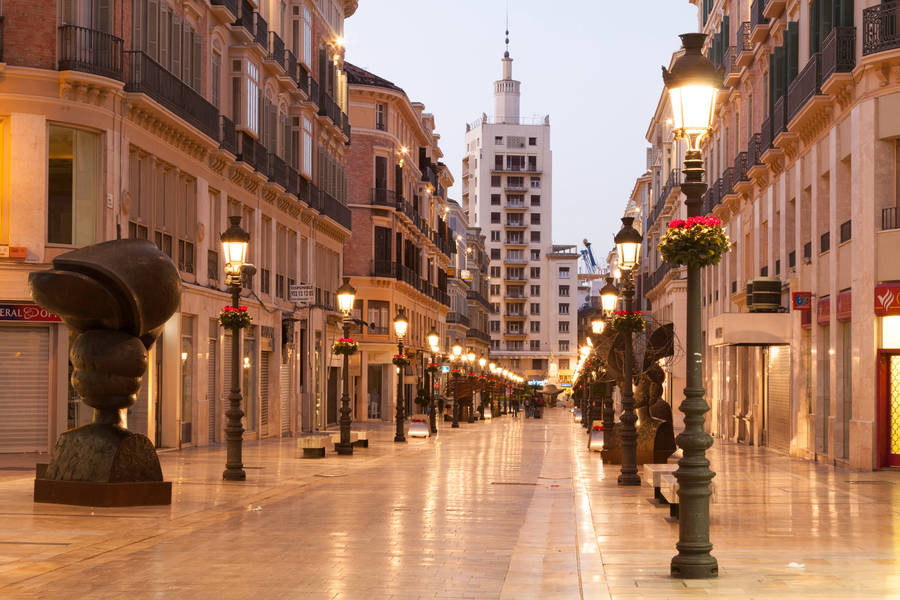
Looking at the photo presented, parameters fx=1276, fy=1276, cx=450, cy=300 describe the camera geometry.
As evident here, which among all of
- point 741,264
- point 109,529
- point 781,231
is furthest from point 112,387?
point 741,264

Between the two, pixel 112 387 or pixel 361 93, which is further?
pixel 361 93

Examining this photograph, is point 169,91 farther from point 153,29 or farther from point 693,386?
point 693,386

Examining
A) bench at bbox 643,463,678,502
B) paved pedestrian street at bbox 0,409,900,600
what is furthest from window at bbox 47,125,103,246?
bench at bbox 643,463,678,502

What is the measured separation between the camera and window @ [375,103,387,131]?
71.6 metres

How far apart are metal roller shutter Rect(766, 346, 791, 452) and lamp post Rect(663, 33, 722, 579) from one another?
23.7 m

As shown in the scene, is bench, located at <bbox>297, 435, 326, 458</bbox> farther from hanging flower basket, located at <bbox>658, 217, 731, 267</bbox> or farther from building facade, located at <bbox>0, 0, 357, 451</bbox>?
hanging flower basket, located at <bbox>658, 217, 731, 267</bbox>

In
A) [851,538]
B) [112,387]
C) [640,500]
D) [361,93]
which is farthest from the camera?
[361,93]

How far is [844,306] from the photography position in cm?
2848

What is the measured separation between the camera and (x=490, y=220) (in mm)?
167500

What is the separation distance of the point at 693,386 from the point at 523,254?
155384 mm

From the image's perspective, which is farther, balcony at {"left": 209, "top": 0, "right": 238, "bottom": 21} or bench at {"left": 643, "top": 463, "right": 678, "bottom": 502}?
balcony at {"left": 209, "top": 0, "right": 238, "bottom": 21}

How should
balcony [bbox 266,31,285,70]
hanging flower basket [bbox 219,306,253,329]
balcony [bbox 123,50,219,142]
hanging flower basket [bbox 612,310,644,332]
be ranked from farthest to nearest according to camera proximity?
1. balcony [bbox 266,31,285,70]
2. balcony [bbox 123,50,219,142]
3. hanging flower basket [bbox 612,310,644,332]
4. hanging flower basket [bbox 219,306,253,329]

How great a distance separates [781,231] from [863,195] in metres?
9.75

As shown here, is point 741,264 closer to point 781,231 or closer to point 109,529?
point 781,231
